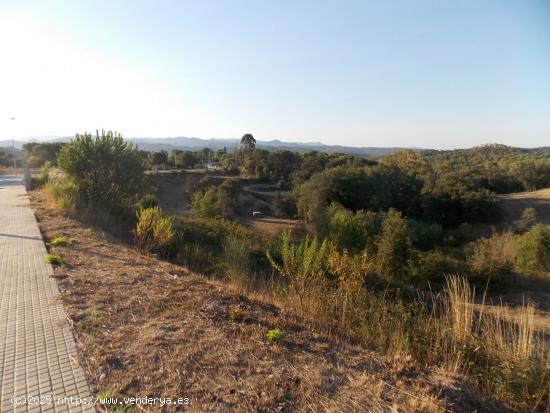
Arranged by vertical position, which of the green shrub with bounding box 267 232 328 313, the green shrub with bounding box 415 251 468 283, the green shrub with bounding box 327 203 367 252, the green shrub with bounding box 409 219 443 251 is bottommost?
the green shrub with bounding box 409 219 443 251

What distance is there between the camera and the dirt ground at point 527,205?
31219 millimetres

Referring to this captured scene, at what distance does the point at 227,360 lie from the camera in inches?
129

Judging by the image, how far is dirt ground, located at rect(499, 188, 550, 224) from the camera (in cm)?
3122

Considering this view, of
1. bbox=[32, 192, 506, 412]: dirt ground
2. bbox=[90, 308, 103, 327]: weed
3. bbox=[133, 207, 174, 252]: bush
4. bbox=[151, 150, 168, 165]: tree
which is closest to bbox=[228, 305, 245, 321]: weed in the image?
bbox=[32, 192, 506, 412]: dirt ground

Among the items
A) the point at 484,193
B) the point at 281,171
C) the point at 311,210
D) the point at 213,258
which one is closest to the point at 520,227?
the point at 484,193

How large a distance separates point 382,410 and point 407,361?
821 millimetres

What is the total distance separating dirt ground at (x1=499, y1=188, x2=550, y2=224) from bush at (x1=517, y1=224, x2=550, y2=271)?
16.4 metres

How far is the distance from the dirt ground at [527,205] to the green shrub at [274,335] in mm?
33011

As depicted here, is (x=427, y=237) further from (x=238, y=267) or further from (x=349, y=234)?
(x=238, y=267)

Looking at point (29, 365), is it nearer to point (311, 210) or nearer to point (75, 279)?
point (75, 279)

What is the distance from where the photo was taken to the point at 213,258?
344 inches

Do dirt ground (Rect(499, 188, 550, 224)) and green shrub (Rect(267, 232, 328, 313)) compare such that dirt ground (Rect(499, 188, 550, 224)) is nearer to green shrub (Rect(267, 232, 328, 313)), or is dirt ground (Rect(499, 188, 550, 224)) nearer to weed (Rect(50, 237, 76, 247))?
green shrub (Rect(267, 232, 328, 313))

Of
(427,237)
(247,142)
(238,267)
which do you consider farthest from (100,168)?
(247,142)

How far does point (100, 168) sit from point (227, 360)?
11461 millimetres
